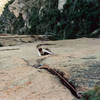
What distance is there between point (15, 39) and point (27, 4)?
16020 millimetres

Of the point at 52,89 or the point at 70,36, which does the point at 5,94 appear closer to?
the point at 52,89

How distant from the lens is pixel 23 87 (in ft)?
6.42

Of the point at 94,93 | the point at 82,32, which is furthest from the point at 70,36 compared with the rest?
the point at 94,93

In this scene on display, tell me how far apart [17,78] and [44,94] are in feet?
2.20

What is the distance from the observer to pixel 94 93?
0.93 meters

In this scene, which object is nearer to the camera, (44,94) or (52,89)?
(44,94)

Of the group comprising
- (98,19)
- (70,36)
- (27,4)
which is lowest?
(70,36)

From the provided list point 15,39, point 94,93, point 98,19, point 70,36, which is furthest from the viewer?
point 70,36

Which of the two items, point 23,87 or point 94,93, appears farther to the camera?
point 23,87

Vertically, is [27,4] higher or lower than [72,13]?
higher

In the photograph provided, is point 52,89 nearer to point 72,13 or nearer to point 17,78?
point 17,78

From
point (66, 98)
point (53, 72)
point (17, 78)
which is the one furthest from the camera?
point (53, 72)

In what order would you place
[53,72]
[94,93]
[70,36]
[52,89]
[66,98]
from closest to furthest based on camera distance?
1. [94,93]
2. [66,98]
3. [52,89]
4. [53,72]
5. [70,36]

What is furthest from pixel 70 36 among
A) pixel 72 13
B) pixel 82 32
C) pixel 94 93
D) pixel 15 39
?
pixel 94 93
